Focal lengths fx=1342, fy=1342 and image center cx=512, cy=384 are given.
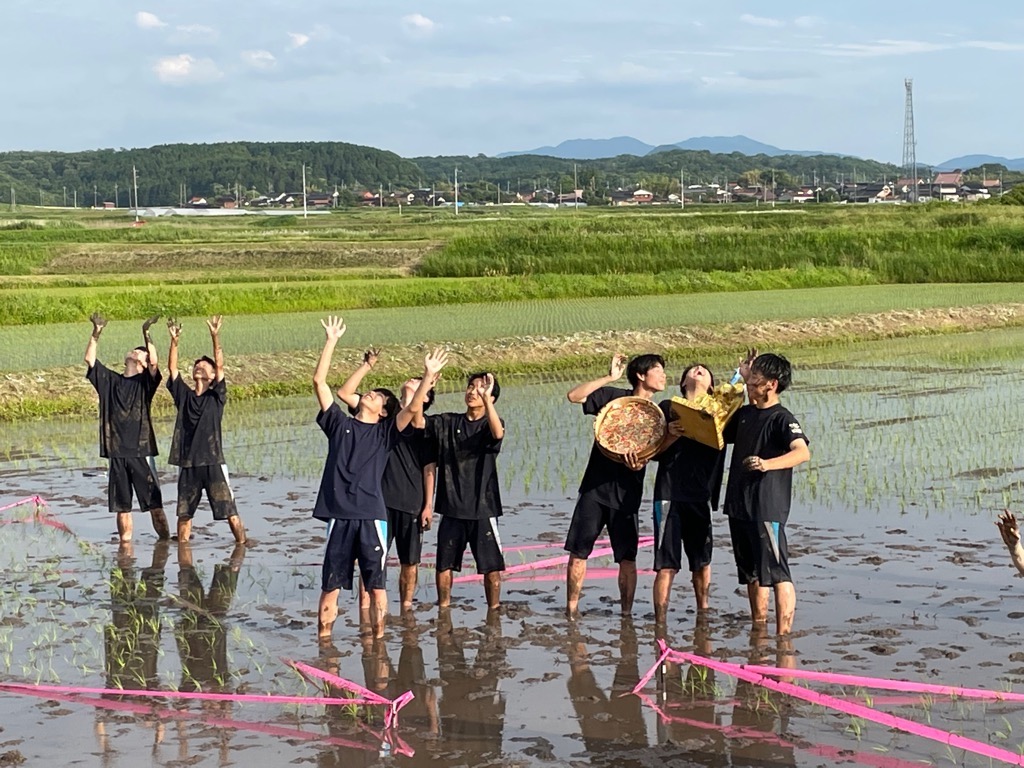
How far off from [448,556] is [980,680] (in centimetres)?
292

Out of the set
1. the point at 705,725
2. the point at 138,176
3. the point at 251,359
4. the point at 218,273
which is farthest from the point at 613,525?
the point at 138,176

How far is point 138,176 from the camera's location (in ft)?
575

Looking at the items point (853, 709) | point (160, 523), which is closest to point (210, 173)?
point (160, 523)

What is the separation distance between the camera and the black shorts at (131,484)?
9664 mm

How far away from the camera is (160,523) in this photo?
9961 millimetres

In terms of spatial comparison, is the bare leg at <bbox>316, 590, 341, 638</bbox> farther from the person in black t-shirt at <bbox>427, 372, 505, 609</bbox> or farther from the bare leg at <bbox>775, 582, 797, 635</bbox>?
the bare leg at <bbox>775, 582, 797, 635</bbox>

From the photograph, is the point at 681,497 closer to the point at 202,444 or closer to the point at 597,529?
the point at 597,529

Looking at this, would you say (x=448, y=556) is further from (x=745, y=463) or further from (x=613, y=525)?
(x=745, y=463)

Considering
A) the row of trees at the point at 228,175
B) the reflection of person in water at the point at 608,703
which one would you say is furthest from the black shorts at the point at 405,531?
the row of trees at the point at 228,175

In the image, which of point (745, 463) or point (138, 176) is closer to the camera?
point (745, 463)

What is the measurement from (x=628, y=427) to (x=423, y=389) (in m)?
1.16

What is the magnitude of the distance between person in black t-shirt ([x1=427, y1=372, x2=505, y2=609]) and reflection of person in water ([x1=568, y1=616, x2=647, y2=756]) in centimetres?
74

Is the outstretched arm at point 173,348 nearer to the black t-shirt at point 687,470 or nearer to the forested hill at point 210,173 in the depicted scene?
the black t-shirt at point 687,470

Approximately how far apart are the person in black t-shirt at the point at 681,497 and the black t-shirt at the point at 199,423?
12.2 ft
